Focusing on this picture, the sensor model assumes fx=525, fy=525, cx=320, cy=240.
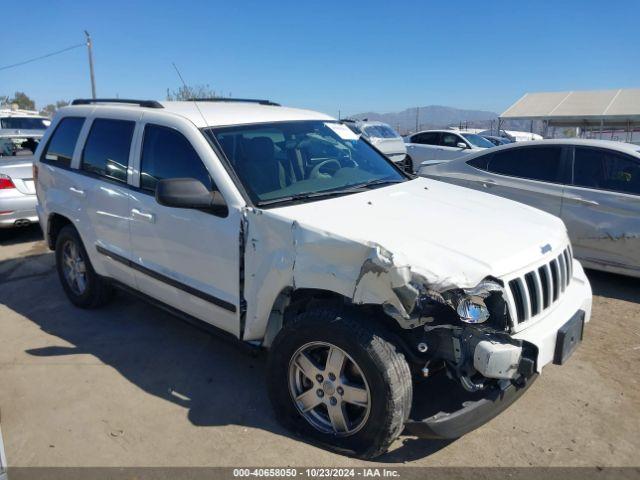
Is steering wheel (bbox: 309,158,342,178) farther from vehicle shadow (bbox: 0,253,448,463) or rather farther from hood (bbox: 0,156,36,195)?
hood (bbox: 0,156,36,195)

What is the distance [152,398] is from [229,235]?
4.24 ft

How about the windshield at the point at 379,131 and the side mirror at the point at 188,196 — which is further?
the windshield at the point at 379,131

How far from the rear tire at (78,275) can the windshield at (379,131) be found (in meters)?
11.9

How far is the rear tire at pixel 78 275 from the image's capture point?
189 inches

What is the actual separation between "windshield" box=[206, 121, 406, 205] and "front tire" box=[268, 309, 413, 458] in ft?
2.92

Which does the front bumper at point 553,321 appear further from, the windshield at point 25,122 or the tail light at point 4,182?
the windshield at point 25,122

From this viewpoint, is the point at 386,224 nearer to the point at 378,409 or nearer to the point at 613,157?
the point at 378,409

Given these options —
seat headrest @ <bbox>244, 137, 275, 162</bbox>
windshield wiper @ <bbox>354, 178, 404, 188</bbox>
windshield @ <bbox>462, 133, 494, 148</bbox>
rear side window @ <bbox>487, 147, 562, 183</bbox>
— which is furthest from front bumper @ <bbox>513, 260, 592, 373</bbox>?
windshield @ <bbox>462, 133, 494, 148</bbox>

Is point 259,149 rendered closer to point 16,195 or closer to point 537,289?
point 537,289

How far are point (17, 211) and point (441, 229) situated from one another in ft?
21.4

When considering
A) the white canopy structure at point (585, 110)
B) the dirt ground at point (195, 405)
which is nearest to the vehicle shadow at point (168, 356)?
the dirt ground at point (195, 405)

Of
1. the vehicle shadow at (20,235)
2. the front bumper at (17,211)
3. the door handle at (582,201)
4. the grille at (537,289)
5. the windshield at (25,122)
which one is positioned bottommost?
the vehicle shadow at (20,235)

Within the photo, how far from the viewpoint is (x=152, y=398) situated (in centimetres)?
354

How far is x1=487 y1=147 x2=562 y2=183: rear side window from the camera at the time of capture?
19.9 feet
